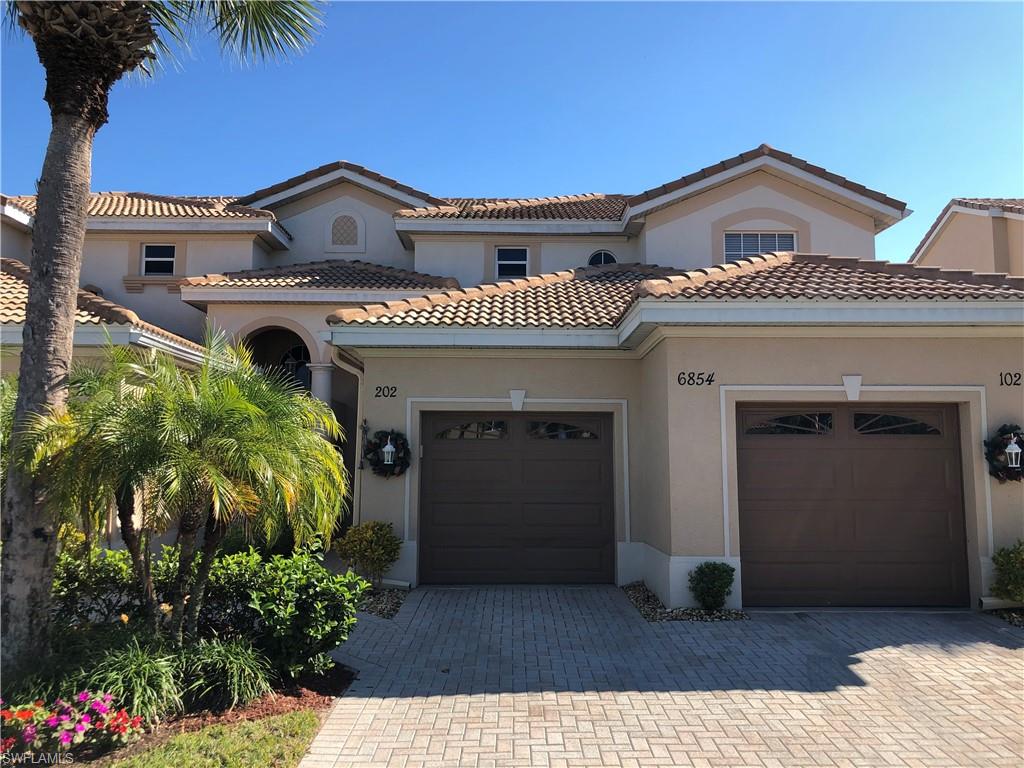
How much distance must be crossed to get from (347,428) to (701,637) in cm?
1201

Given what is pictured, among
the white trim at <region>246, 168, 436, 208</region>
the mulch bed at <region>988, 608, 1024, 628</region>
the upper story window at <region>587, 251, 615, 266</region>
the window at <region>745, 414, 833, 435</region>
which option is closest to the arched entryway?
the white trim at <region>246, 168, 436, 208</region>

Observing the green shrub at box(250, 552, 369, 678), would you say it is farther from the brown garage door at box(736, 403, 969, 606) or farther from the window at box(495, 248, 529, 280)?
the window at box(495, 248, 529, 280)

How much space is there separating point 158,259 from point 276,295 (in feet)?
15.1

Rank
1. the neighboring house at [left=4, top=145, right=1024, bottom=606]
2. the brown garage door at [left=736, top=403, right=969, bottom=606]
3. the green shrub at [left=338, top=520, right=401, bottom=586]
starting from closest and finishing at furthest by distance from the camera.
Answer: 1. the neighboring house at [left=4, top=145, right=1024, bottom=606]
2. the brown garage door at [left=736, top=403, right=969, bottom=606]
3. the green shrub at [left=338, top=520, right=401, bottom=586]

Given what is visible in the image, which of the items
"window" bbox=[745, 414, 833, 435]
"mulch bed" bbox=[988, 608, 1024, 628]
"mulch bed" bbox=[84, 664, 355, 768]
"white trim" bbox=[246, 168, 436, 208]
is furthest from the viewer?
"white trim" bbox=[246, 168, 436, 208]

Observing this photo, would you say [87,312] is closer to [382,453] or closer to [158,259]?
[382,453]

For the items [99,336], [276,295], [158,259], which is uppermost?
[158,259]

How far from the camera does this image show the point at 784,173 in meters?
15.6

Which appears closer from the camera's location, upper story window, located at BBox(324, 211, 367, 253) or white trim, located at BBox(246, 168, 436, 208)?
white trim, located at BBox(246, 168, 436, 208)

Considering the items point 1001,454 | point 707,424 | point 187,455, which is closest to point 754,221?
point 1001,454

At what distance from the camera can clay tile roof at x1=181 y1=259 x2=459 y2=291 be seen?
1561cm

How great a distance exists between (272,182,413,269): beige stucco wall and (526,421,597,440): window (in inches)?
394

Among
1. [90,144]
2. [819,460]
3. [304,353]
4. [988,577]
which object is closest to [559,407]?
[819,460]

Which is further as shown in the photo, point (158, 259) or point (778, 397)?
point (158, 259)
